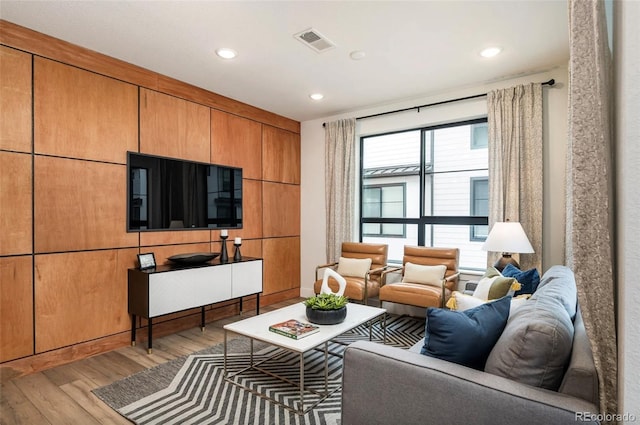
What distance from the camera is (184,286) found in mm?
3367

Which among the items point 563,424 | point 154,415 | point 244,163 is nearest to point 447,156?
point 244,163

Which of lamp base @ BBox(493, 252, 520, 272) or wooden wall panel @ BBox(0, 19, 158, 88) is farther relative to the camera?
lamp base @ BBox(493, 252, 520, 272)

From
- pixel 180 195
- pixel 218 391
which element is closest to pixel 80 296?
pixel 180 195

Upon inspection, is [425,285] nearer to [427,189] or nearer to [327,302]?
[427,189]

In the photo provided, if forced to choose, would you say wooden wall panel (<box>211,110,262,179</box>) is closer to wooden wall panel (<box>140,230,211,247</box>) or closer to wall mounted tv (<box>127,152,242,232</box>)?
wall mounted tv (<box>127,152,242,232</box>)

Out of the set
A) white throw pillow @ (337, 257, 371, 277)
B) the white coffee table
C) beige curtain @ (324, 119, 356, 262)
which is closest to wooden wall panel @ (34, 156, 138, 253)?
the white coffee table

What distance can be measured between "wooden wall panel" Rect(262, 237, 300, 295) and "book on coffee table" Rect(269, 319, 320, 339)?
89.7 inches

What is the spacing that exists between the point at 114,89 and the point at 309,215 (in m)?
2.98

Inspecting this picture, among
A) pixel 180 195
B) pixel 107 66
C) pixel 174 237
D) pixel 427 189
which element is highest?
pixel 107 66

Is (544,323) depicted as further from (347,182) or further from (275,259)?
(275,259)

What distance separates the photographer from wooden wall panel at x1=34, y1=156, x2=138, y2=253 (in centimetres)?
279

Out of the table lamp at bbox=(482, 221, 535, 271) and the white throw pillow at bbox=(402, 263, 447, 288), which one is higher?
the table lamp at bbox=(482, 221, 535, 271)

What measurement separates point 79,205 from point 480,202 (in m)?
4.06

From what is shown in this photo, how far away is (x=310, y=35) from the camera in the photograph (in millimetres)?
2818
